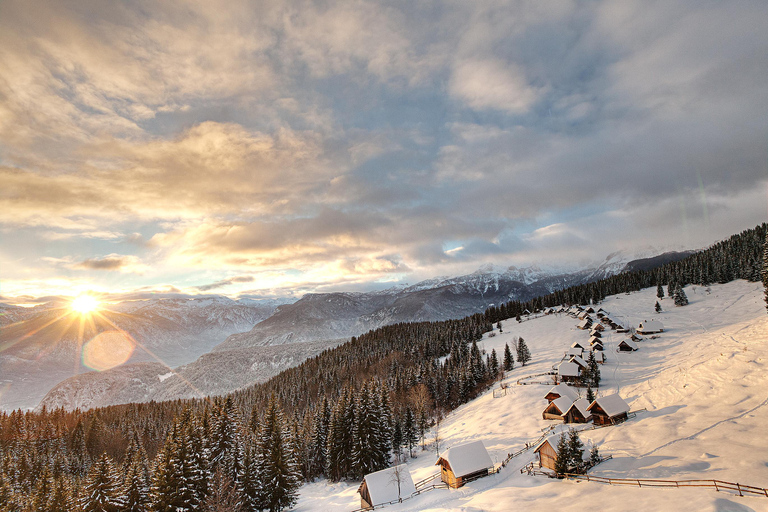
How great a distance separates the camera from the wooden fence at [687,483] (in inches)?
976

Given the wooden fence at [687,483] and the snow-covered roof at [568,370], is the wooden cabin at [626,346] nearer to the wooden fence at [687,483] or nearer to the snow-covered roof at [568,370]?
the snow-covered roof at [568,370]

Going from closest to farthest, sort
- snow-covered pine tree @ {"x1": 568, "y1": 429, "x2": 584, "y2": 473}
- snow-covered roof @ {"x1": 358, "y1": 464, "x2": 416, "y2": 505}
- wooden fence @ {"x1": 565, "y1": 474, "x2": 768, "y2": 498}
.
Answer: wooden fence @ {"x1": 565, "y1": 474, "x2": 768, "y2": 498} → snow-covered pine tree @ {"x1": 568, "y1": 429, "x2": 584, "y2": 473} → snow-covered roof @ {"x1": 358, "y1": 464, "x2": 416, "y2": 505}

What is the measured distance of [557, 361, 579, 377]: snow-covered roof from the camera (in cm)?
7169

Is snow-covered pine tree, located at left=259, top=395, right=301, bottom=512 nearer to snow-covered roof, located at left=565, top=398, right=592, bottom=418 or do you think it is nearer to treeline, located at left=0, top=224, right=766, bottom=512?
treeline, located at left=0, top=224, right=766, bottom=512

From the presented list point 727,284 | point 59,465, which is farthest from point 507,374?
point 59,465

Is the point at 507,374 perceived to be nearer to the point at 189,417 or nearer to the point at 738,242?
the point at 189,417

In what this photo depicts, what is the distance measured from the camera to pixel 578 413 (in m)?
52.5

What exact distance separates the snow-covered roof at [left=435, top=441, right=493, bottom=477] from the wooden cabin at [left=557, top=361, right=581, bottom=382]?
3882 centimetres

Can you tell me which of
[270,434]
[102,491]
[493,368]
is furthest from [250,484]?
[493,368]

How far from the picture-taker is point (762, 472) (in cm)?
2742

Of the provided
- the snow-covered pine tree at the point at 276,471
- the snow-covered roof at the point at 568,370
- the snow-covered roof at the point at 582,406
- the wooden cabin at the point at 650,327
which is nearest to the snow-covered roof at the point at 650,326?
the wooden cabin at the point at 650,327

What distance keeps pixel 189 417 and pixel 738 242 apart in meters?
207

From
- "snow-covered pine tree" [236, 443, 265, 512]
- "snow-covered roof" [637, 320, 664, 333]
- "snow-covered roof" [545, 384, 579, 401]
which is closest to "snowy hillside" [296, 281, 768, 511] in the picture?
"snow-covered roof" [637, 320, 664, 333]

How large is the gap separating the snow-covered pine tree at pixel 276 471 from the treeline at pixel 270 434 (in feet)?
0.46
